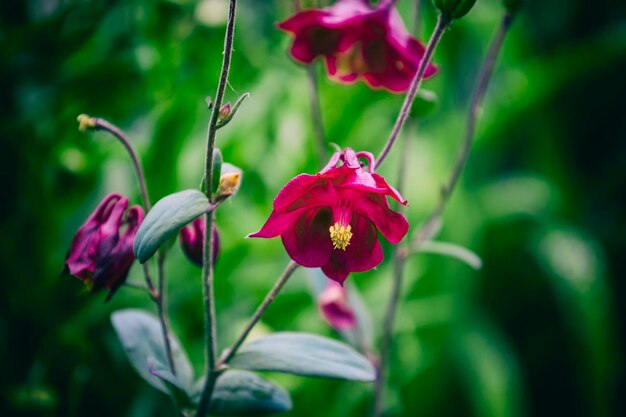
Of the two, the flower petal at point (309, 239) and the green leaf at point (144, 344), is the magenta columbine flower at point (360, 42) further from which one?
the green leaf at point (144, 344)

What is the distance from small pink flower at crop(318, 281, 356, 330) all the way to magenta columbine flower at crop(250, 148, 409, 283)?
0.77ft

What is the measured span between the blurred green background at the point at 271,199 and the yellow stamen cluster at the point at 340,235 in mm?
162

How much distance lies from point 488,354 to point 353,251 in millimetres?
979

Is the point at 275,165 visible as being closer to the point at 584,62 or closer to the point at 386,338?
the point at 386,338

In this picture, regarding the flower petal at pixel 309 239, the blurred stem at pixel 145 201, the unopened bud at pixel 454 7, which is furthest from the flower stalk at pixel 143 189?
the unopened bud at pixel 454 7

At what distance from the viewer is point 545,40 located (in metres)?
2.11

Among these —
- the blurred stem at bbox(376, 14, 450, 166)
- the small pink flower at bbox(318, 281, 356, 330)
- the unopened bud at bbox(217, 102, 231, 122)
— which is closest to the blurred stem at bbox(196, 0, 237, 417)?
the unopened bud at bbox(217, 102, 231, 122)

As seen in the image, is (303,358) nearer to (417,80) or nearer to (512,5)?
(417,80)

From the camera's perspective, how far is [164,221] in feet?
1.24

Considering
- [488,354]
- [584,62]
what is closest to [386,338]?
[488,354]

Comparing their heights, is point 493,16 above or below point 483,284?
above

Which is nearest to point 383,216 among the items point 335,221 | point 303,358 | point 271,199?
point 335,221

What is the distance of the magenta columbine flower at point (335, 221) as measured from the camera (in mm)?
380

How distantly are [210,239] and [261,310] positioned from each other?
6 cm
